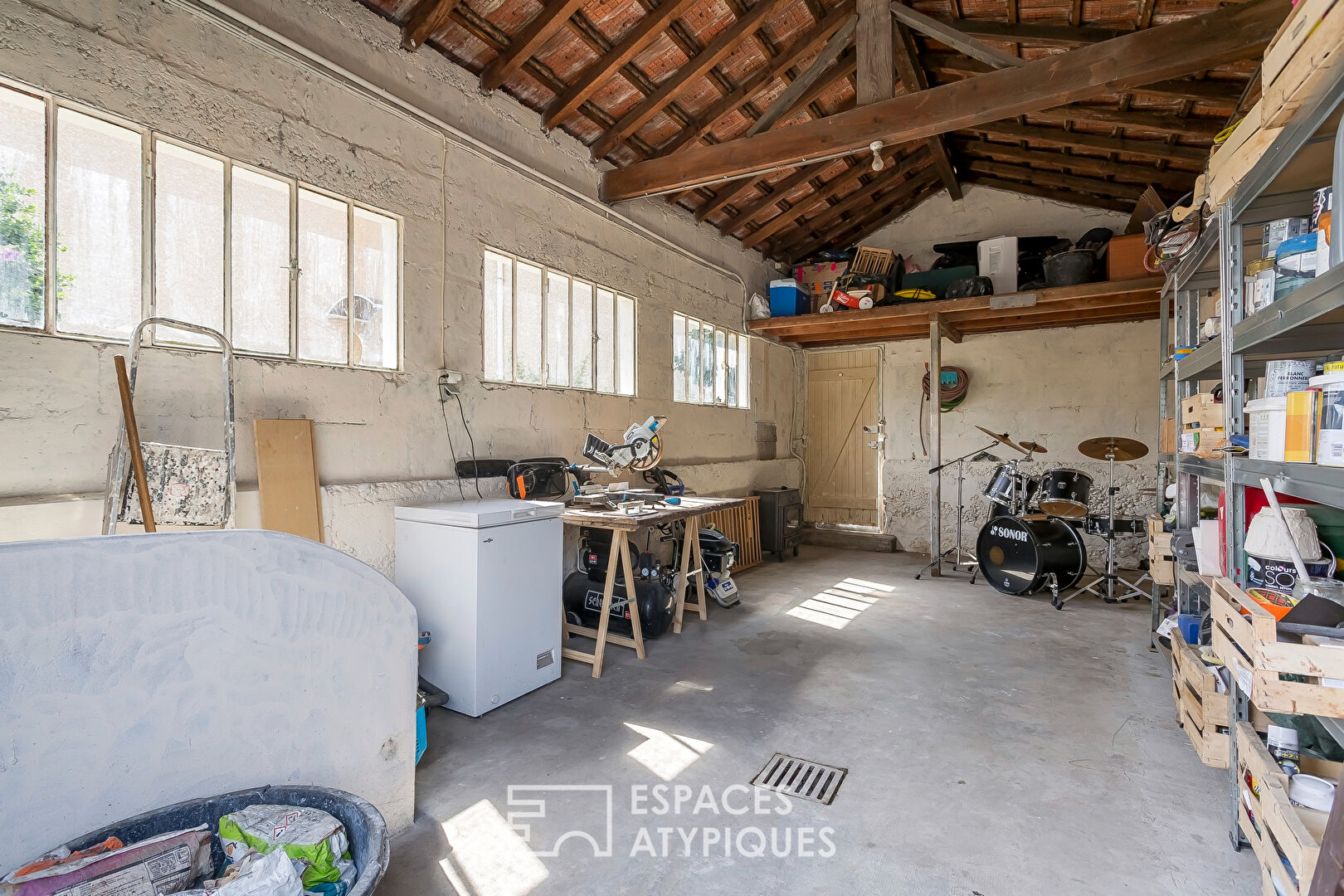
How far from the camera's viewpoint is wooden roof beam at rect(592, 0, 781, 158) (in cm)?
399

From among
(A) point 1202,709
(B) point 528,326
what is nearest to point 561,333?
(B) point 528,326

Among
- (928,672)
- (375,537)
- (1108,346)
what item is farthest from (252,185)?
(1108,346)

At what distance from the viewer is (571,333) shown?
4645 millimetres

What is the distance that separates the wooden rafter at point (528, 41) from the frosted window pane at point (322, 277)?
1341 millimetres

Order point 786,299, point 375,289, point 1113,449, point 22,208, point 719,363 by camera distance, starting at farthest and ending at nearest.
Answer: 1. point 786,299
2. point 719,363
3. point 1113,449
4. point 375,289
5. point 22,208

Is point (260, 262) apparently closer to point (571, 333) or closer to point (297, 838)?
point (571, 333)

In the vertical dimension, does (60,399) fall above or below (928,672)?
above

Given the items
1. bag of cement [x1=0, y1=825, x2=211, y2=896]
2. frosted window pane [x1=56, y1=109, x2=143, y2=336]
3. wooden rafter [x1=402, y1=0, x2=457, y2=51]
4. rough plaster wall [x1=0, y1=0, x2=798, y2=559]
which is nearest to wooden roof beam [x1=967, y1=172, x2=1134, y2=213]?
rough plaster wall [x1=0, y1=0, x2=798, y2=559]

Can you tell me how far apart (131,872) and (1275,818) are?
2.65 metres

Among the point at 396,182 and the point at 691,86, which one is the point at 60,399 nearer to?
the point at 396,182

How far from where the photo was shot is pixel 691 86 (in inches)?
180

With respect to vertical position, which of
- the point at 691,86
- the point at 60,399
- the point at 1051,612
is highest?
the point at 691,86

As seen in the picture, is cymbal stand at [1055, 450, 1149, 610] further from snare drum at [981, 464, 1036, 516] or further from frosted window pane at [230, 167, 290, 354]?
frosted window pane at [230, 167, 290, 354]

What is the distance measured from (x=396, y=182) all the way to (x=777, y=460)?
5.57m
